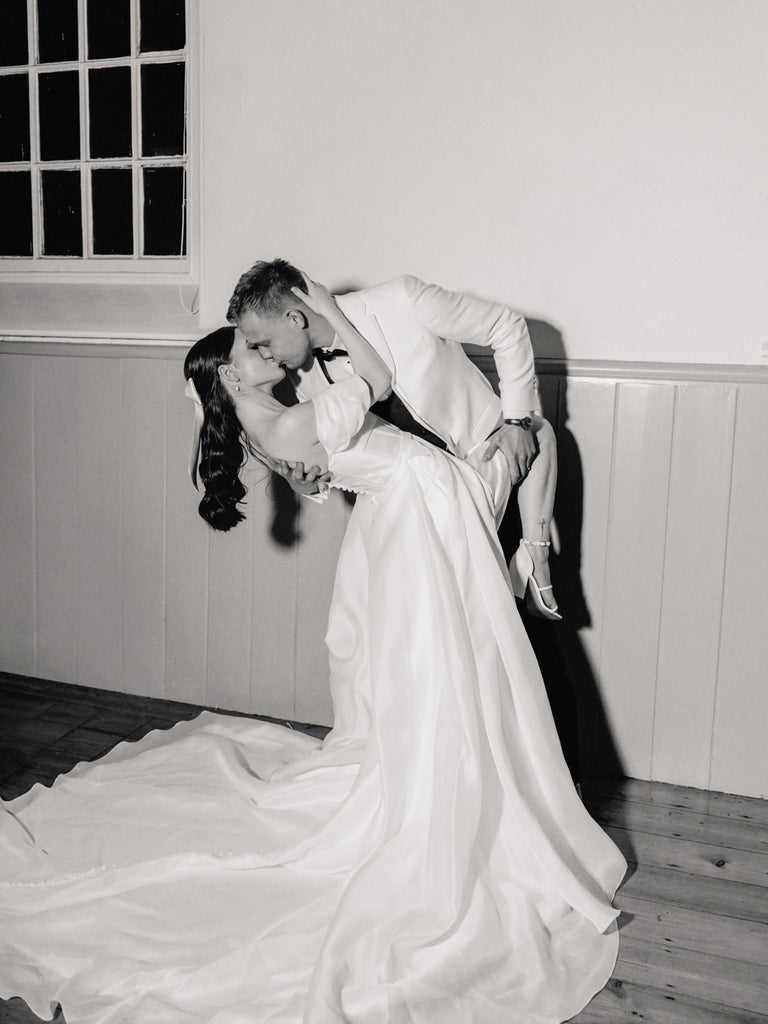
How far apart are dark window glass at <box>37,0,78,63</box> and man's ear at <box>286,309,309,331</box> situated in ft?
6.45

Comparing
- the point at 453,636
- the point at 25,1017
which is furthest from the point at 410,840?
the point at 25,1017

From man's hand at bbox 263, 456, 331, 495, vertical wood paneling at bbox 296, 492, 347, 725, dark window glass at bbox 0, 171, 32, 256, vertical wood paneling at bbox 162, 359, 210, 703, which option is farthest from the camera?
dark window glass at bbox 0, 171, 32, 256

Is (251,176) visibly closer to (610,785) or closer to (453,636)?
(453,636)

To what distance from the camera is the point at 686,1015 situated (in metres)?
2.21

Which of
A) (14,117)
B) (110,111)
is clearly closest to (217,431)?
(110,111)

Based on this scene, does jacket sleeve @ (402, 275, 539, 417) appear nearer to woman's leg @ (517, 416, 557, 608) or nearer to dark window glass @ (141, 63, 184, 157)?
woman's leg @ (517, 416, 557, 608)

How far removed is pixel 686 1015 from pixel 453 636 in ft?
3.05

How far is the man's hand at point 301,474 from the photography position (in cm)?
269

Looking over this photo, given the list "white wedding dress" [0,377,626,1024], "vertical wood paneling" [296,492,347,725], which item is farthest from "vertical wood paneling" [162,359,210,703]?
"white wedding dress" [0,377,626,1024]

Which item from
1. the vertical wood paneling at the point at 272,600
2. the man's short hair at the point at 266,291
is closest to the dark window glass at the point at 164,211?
the vertical wood paneling at the point at 272,600

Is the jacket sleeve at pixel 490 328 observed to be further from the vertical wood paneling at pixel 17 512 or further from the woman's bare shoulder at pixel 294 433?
the vertical wood paneling at pixel 17 512

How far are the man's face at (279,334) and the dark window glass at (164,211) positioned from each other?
1.37 meters

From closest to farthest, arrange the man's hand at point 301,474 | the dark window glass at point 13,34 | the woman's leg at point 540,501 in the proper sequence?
the man's hand at point 301,474 < the woman's leg at point 540,501 < the dark window glass at point 13,34

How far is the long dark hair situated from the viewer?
2.75 meters
